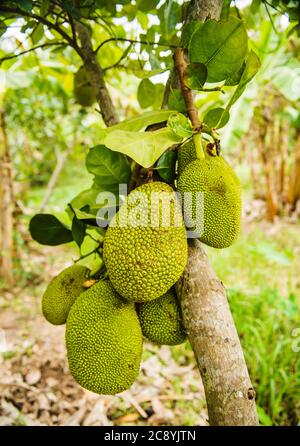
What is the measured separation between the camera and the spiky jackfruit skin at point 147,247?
559mm

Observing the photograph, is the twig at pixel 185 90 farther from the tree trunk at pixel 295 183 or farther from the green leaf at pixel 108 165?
the tree trunk at pixel 295 183

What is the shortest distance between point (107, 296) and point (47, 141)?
2.90m

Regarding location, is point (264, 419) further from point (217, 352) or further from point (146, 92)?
point (146, 92)

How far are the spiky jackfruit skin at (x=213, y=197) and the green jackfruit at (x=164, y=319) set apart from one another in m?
0.12

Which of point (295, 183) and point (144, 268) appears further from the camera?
point (295, 183)

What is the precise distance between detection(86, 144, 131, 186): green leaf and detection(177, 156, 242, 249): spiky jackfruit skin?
15 centimetres

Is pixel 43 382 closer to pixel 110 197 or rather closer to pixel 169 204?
pixel 110 197

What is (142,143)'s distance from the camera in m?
0.58

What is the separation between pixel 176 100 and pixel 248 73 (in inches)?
4.8

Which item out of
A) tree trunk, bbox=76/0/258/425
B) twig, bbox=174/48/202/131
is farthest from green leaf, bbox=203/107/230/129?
tree trunk, bbox=76/0/258/425

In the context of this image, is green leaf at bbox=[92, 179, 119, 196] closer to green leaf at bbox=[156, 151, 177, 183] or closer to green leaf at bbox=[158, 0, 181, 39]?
green leaf at bbox=[156, 151, 177, 183]

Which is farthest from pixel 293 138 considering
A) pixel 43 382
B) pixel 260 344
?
pixel 43 382

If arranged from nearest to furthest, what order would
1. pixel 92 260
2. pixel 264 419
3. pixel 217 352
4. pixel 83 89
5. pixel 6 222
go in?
pixel 217 352
pixel 92 260
pixel 83 89
pixel 264 419
pixel 6 222

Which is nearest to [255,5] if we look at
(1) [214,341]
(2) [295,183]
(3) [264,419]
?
(1) [214,341]
